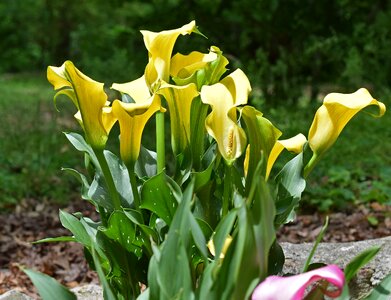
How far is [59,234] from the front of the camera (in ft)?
14.7

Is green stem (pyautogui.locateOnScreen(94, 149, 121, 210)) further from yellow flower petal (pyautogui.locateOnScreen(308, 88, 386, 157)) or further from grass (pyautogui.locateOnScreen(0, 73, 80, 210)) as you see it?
grass (pyautogui.locateOnScreen(0, 73, 80, 210))

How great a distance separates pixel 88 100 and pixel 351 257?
1.34 m

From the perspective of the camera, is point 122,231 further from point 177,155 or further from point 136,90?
point 136,90

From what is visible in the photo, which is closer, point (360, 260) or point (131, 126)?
point (360, 260)

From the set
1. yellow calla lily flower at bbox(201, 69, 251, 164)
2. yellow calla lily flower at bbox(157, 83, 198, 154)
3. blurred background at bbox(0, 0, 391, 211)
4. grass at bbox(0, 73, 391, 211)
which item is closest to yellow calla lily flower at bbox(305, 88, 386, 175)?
yellow calla lily flower at bbox(201, 69, 251, 164)

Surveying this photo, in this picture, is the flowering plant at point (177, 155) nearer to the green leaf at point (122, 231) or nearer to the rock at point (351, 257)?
the green leaf at point (122, 231)

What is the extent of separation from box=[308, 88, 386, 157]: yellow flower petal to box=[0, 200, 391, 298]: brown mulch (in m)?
2.18

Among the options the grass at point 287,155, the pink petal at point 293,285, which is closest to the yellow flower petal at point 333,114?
the pink petal at point 293,285

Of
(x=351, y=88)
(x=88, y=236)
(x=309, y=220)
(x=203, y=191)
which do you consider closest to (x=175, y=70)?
(x=203, y=191)

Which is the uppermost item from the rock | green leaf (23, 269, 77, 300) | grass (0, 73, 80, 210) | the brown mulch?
green leaf (23, 269, 77, 300)

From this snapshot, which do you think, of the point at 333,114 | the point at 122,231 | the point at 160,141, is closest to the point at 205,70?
the point at 160,141

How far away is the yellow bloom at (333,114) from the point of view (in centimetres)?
175

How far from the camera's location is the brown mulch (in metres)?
3.85

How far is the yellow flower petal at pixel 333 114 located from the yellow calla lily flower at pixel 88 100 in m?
0.52
